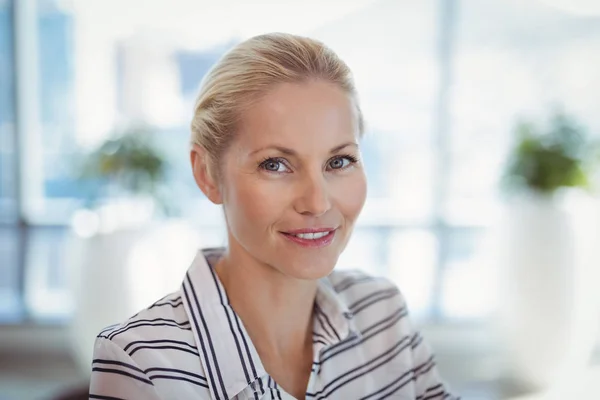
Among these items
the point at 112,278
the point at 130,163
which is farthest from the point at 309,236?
the point at 130,163

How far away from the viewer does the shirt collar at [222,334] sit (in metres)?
0.98

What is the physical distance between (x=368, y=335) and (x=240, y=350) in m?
0.28

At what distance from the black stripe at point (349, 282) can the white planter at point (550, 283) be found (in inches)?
83.2

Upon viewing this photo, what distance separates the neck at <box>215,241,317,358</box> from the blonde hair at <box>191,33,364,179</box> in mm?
189

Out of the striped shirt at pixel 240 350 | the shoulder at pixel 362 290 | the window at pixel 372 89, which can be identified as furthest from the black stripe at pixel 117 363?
the window at pixel 372 89

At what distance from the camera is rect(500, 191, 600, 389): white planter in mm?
3127

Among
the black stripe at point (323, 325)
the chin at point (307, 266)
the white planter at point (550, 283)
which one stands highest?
the chin at point (307, 266)

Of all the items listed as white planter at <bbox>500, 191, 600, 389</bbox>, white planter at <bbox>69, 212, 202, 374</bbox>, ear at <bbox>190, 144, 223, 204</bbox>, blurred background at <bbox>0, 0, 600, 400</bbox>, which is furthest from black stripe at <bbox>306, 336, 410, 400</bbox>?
blurred background at <bbox>0, 0, 600, 400</bbox>

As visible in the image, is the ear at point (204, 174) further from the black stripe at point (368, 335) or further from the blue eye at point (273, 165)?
the black stripe at point (368, 335)

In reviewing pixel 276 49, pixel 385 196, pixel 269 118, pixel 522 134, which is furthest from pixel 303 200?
pixel 385 196

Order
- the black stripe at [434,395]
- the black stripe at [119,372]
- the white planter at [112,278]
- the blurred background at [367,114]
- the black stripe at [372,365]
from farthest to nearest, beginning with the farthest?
the blurred background at [367,114] → the white planter at [112,278] → the black stripe at [434,395] → the black stripe at [372,365] → the black stripe at [119,372]

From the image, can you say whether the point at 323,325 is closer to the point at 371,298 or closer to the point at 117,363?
the point at 371,298

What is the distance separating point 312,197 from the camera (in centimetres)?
95

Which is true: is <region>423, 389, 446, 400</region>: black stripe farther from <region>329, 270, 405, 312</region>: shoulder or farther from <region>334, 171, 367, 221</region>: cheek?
<region>334, 171, 367, 221</region>: cheek
